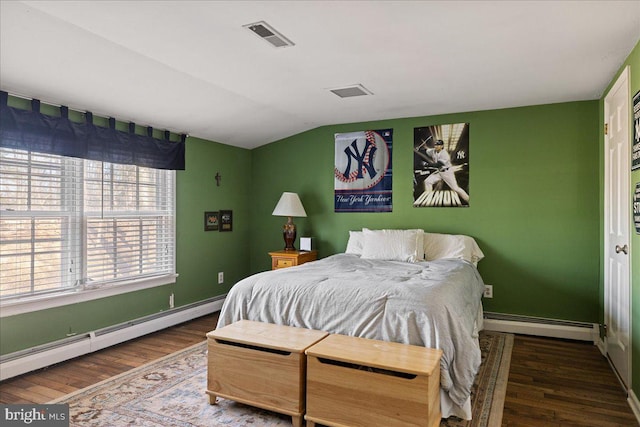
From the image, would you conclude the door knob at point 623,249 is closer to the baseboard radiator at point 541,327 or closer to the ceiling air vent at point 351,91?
the baseboard radiator at point 541,327

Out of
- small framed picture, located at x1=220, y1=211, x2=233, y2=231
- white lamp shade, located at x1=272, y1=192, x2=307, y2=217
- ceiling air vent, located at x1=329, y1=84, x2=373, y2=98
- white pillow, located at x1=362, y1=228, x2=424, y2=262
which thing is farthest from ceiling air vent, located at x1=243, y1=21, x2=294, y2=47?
small framed picture, located at x1=220, y1=211, x2=233, y2=231

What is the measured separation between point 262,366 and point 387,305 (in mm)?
783

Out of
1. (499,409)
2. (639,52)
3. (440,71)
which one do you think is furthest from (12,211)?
(639,52)

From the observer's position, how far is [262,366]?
7.37 ft

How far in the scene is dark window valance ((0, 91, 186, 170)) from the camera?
9.19 feet

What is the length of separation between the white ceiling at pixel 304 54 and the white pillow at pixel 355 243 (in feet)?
4.54

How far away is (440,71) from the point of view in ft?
9.81

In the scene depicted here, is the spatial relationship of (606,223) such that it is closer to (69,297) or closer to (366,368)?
(366,368)

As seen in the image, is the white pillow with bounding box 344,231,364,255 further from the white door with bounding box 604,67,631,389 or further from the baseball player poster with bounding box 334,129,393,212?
the white door with bounding box 604,67,631,389

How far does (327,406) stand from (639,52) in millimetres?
2717

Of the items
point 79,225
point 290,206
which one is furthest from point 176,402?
point 290,206

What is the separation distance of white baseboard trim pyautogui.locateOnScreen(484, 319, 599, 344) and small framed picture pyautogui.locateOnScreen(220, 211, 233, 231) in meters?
3.03

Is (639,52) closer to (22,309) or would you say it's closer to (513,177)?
(513,177)

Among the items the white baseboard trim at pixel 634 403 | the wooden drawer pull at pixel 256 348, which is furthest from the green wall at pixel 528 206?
the wooden drawer pull at pixel 256 348
